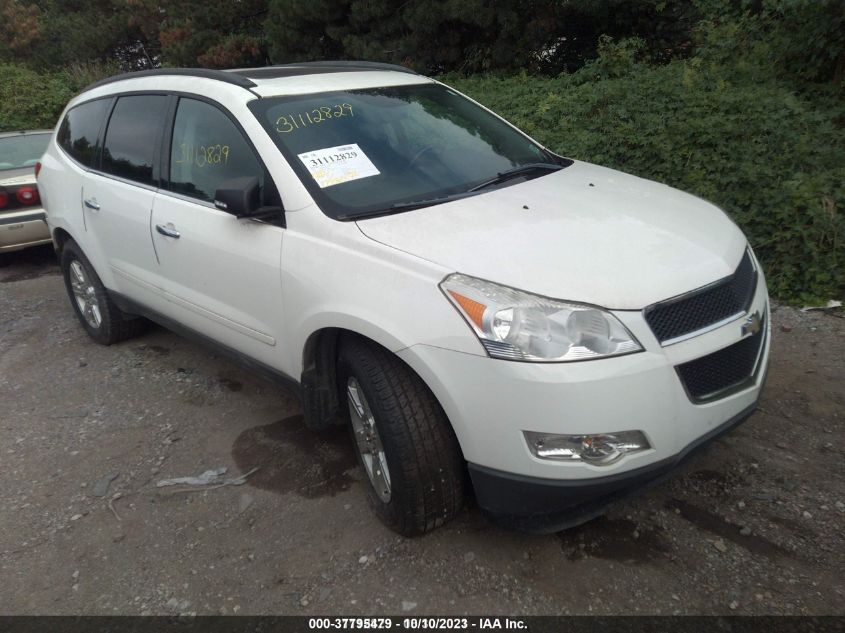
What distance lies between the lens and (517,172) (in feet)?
11.3

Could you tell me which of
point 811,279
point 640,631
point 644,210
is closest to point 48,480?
point 640,631

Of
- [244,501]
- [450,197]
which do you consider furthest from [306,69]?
[244,501]

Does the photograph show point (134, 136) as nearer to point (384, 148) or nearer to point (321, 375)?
point (384, 148)

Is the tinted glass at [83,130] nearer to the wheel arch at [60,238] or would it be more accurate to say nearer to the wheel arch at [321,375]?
the wheel arch at [60,238]

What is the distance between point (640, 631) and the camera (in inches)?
93.7

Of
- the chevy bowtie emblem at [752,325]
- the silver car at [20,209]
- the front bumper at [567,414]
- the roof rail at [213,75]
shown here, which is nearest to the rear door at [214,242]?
the roof rail at [213,75]

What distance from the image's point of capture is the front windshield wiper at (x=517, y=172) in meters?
3.25

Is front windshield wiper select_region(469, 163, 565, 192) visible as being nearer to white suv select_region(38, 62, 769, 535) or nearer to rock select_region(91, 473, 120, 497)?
white suv select_region(38, 62, 769, 535)

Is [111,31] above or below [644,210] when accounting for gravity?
below

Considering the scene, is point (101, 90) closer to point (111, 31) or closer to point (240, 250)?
point (240, 250)

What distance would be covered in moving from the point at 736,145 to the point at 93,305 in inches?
200

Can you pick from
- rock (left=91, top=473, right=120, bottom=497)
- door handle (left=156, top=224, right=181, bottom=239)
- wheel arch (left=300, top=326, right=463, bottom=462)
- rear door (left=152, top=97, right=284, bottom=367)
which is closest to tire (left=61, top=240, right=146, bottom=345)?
rear door (left=152, top=97, right=284, bottom=367)

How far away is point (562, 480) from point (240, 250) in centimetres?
181

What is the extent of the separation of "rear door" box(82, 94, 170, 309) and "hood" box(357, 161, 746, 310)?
177 centimetres
